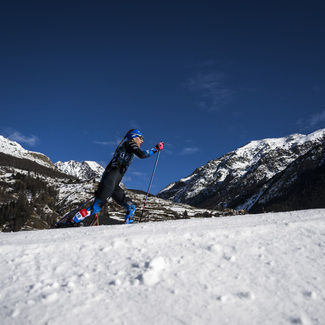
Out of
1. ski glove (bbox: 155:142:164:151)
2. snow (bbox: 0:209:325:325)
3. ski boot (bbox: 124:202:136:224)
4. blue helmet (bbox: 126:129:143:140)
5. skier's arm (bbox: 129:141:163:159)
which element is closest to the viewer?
snow (bbox: 0:209:325:325)

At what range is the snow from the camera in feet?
9.64

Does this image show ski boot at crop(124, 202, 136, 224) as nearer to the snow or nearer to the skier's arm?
the skier's arm

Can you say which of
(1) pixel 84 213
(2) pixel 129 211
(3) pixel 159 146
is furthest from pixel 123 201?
(3) pixel 159 146

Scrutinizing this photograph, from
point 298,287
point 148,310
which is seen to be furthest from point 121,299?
point 298,287

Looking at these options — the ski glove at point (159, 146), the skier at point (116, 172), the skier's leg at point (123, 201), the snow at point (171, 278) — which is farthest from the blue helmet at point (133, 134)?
the snow at point (171, 278)

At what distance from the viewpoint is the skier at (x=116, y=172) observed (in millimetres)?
8359

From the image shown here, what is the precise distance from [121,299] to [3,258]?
93.6 inches

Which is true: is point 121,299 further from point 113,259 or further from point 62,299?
point 113,259

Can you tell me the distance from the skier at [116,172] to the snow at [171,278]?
344 centimetres

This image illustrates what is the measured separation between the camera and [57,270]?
390 cm

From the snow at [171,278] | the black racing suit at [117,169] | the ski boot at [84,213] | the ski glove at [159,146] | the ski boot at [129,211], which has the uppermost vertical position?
the ski glove at [159,146]

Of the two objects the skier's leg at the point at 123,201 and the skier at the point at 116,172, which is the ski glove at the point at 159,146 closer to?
the skier at the point at 116,172

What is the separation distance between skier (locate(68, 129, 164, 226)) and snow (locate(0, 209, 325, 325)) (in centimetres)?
344

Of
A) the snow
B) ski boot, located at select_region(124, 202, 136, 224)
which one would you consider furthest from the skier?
the snow
